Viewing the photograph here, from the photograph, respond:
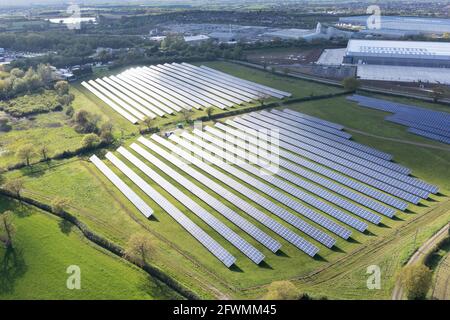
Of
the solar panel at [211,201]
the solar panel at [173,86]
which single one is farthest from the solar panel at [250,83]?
the solar panel at [211,201]

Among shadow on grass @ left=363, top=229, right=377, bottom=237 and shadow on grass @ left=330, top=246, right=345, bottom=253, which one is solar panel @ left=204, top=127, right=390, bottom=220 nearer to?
shadow on grass @ left=363, top=229, right=377, bottom=237

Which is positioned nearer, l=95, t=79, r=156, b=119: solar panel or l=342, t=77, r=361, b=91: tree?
l=95, t=79, r=156, b=119: solar panel

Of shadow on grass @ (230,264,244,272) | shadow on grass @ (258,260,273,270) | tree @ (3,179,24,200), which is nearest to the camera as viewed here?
shadow on grass @ (230,264,244,272)

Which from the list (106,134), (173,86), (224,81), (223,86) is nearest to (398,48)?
(224,81)

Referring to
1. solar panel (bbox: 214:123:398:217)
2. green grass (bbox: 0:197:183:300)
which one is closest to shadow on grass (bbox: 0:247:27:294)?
green grass (bbox: 0:197:183:300)

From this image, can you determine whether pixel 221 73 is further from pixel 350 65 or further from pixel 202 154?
pixel 202 154
